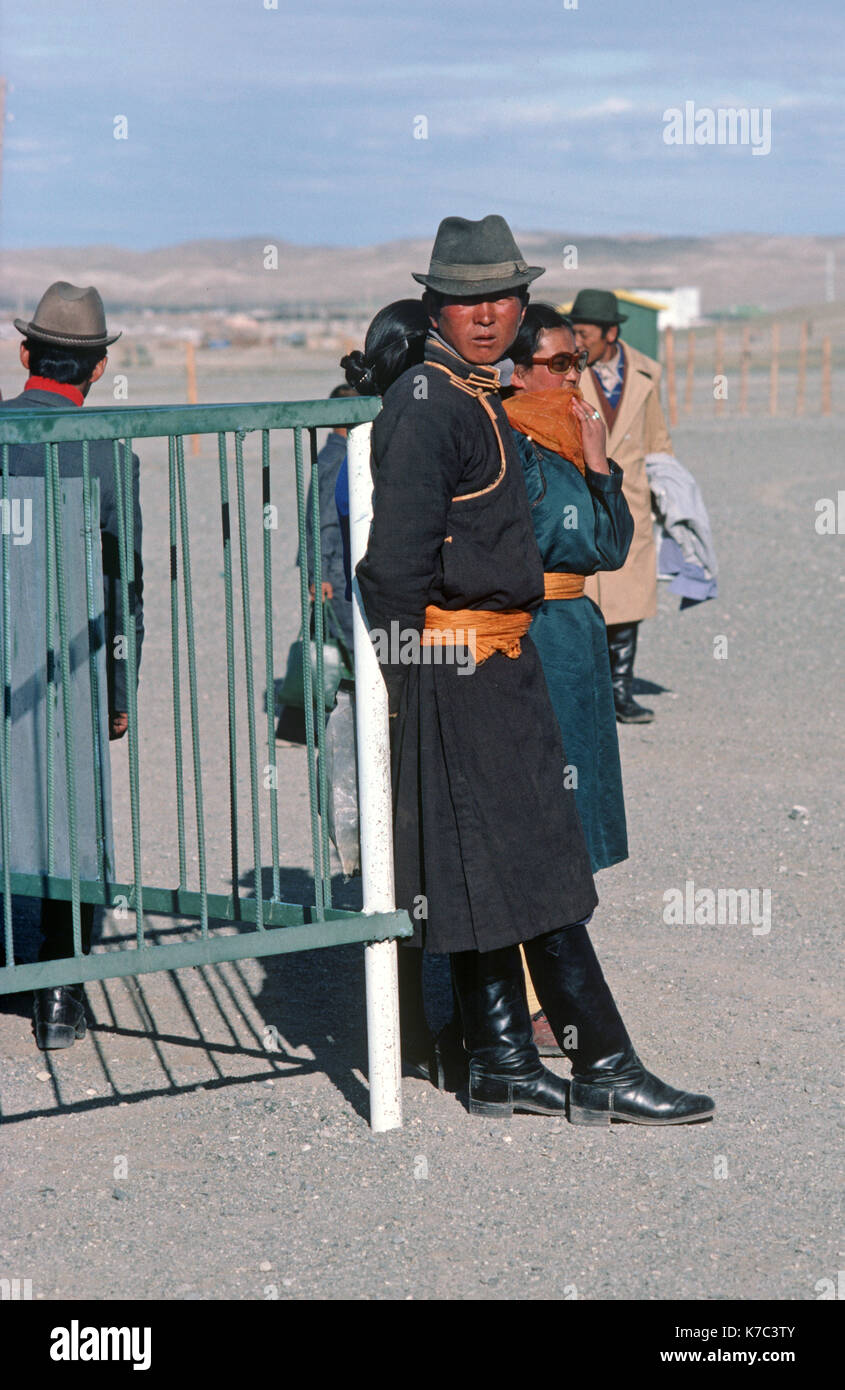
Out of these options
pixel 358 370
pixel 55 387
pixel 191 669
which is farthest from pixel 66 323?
pixel 191 669

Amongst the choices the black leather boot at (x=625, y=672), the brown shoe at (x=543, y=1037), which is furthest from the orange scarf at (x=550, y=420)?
the black leather boot at (x=625, y=672)

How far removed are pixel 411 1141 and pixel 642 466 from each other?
4402 millimetres

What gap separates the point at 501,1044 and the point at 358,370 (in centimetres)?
150

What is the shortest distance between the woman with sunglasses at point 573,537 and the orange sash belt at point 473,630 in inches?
12.4

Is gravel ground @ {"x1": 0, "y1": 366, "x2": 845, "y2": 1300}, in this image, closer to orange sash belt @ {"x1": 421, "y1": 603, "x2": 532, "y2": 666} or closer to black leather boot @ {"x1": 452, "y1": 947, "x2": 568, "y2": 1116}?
black leather boot @ {"x1": 452, "y1": 947, "x2": 568, "y2": 1116}

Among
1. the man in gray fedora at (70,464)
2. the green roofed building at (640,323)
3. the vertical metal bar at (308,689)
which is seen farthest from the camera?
the green roofed building at (640,323)

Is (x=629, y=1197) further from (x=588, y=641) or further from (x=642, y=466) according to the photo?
(x=642, y=466)

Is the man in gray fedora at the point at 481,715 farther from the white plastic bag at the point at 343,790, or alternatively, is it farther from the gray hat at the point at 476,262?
the white plastic bag at the point at 343,790

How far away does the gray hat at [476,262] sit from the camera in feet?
11.3

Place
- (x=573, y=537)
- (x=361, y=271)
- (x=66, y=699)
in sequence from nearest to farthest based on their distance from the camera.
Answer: (x=66, y=699)
(x=573, y=537)
(x=361, y=271)

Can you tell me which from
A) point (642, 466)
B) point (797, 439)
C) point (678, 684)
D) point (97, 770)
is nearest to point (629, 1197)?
point (97, 770)

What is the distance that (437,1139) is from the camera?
145 inches

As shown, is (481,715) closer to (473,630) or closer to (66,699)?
(473,630)

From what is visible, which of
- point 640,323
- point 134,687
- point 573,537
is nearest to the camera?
point 134,687
